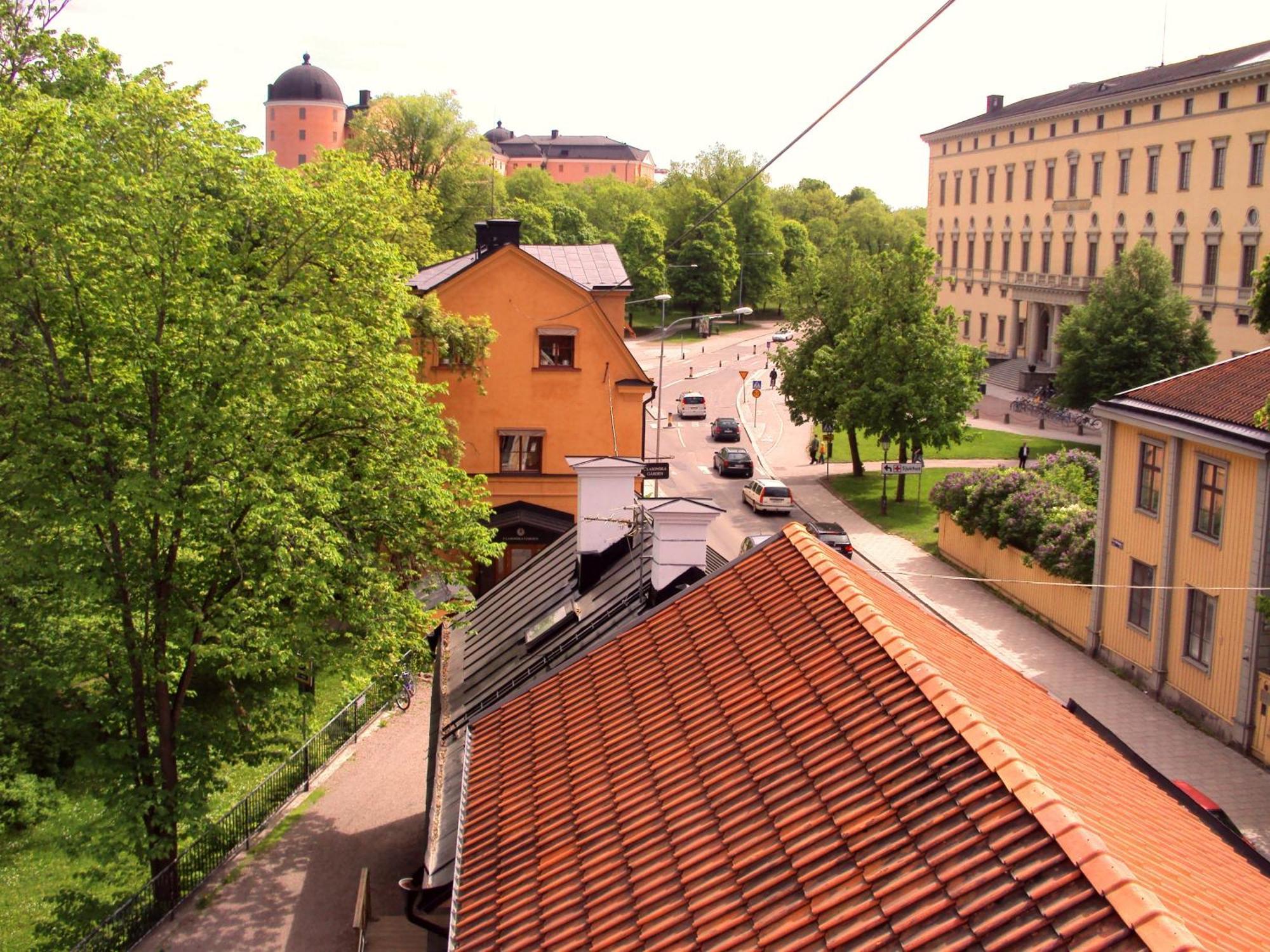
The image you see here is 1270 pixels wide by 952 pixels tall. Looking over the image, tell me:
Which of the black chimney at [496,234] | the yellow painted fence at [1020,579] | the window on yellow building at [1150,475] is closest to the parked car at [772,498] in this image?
the yellow painted fence at [1020,579]

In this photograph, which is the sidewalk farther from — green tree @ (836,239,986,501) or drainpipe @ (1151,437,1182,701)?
green tree @ (836,239,986,501)

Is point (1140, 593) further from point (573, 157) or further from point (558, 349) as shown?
point (573, 157)

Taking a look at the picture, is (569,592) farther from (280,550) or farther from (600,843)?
(600,843)

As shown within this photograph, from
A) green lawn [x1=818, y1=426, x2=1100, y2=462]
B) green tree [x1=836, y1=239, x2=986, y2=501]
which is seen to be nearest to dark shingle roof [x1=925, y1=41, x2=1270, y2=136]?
green lawn [x1=818, y1=426, x2=1100, y2=462]

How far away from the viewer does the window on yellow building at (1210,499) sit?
71.7ft

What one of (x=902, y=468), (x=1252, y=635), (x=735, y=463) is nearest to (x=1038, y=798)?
(x=1252, y=635)

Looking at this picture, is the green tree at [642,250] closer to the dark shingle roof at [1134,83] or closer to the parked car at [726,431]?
the dark shingle roof at [1134,83]

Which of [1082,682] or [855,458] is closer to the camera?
[1082,682]

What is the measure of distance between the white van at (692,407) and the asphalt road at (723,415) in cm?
42

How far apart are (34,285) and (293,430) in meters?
3.64

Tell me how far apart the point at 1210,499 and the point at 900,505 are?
65.8 ft

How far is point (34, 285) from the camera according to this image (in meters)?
13.4

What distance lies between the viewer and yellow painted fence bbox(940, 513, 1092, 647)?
90.0 ft

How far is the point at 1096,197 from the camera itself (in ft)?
220
